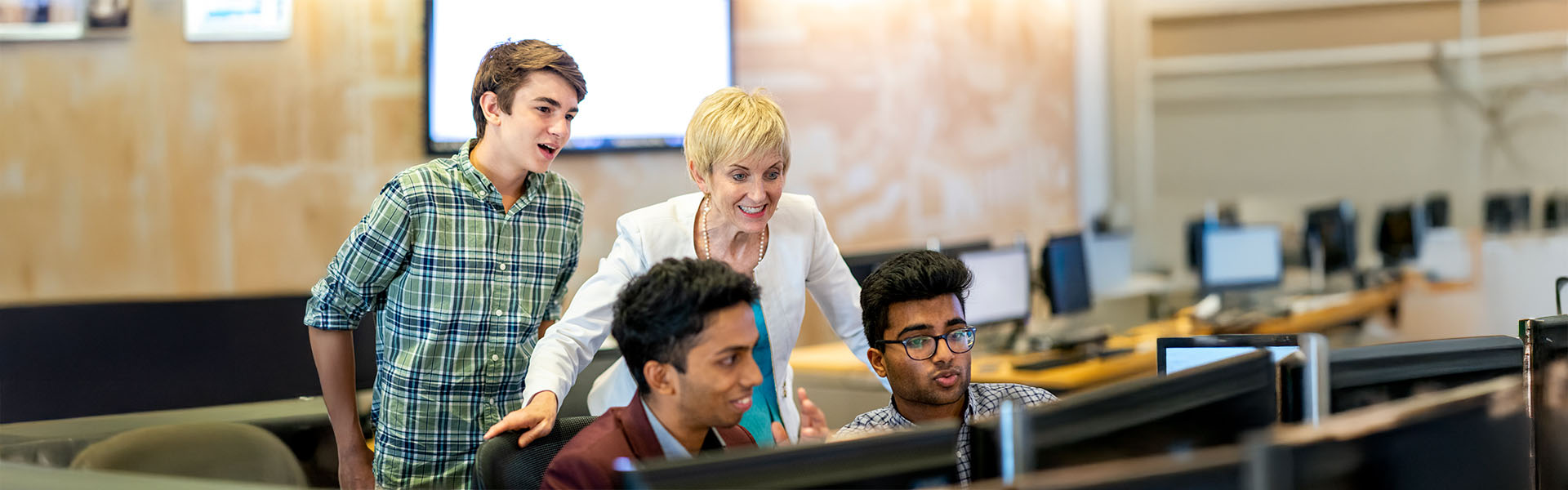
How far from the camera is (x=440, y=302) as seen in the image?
1.95m

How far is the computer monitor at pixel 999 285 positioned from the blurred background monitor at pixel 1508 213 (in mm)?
3713

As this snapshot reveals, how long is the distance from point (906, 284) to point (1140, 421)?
0.70m

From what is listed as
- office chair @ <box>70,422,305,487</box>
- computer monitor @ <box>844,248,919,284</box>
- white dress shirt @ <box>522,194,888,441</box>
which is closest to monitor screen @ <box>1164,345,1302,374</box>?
white dress shirt @ <box>522,194,888,441</box>

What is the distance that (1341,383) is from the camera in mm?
1514

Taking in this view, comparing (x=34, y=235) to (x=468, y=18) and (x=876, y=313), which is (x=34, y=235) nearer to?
(x=468, y=18)

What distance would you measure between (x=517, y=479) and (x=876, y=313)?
25.2 inches

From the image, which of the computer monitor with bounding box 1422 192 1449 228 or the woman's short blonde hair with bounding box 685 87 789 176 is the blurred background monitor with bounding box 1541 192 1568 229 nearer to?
the computer monitor with bounding box 1422 192 1449 228

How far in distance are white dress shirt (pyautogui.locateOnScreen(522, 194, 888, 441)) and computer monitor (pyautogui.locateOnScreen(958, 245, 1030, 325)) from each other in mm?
1982

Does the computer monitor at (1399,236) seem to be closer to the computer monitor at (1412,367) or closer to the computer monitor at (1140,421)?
the computer monitor at (1412,367)

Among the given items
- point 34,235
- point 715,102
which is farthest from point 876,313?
point 34,235

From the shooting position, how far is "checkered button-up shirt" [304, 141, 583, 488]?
1.91 meters

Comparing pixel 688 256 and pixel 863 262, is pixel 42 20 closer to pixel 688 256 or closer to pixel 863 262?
pixel 688 256

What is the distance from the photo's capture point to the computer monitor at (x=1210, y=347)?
1.60 meters

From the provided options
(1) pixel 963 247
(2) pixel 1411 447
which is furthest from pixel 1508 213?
(2) pixel 1411 447
